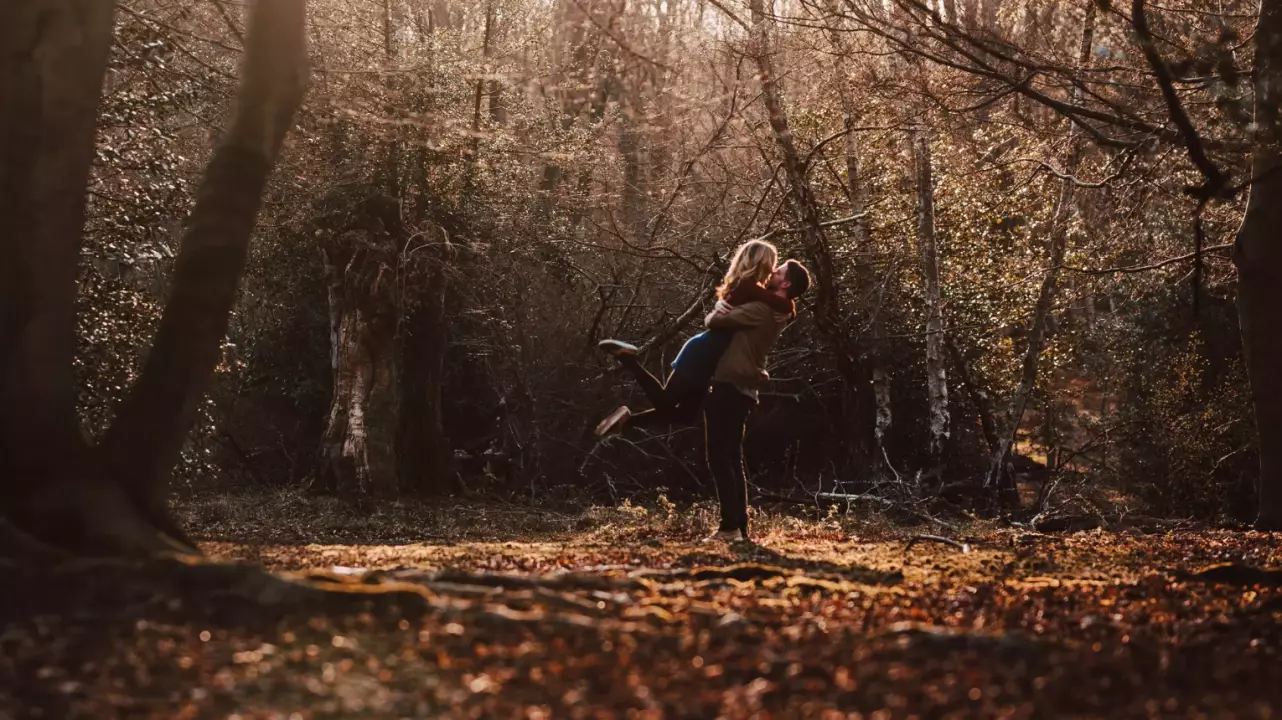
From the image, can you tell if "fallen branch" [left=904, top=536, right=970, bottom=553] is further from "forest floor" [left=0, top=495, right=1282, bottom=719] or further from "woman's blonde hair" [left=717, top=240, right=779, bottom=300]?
"forest floor" [left=0, top=495, right=1282, bottom=719]

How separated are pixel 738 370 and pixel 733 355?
11cm

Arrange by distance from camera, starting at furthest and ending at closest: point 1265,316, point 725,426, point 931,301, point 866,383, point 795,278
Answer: point 866,383
point 931,301
point 1265,316
point 795,278
point 725,426

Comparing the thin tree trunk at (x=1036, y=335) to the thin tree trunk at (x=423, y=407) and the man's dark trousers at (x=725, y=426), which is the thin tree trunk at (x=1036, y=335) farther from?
the thin tree trunk at (x=423, y=407)

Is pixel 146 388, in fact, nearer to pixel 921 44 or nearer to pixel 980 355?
pixel 921 44

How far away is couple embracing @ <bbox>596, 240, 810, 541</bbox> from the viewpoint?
9.73 metres

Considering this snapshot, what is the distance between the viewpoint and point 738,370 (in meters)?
9.71

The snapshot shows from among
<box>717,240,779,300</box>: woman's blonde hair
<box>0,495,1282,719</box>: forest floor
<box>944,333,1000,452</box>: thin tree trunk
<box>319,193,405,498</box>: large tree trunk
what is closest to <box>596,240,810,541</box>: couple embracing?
<box>717,240,779,300</box>: woman's blonde hair

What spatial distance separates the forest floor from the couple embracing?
2.72m

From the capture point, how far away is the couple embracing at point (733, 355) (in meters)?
9.73

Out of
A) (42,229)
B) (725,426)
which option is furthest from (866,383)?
(42,229)

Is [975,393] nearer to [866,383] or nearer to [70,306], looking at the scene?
[866,383]

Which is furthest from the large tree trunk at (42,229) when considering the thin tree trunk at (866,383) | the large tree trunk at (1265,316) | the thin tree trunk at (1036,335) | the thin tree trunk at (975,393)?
the thin tree trunk at (975,393)

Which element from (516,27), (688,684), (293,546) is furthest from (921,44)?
(516,27)

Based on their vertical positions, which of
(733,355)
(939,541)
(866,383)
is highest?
(866,383)
